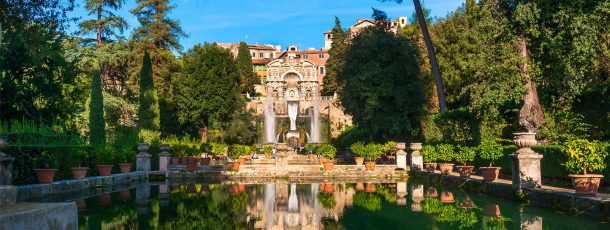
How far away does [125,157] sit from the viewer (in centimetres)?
2167

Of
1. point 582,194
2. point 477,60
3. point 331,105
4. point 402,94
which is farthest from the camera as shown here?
point 331,105

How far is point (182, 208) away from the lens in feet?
37.5

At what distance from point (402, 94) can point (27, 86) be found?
17394mm

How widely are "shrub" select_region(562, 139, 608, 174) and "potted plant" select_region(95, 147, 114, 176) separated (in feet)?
49.5

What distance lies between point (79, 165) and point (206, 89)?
28.7 metres

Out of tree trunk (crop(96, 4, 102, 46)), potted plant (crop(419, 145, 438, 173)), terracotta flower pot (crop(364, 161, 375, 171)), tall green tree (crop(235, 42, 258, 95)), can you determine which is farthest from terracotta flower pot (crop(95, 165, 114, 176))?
tall green tree (crop(235, 42, 258, 95))

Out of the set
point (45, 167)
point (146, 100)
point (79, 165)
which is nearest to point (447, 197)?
point (45, 167)

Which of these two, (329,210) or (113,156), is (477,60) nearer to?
(329,210)

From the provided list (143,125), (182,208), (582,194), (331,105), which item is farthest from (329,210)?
(331,105)

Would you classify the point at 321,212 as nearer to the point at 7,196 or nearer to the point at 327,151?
the point at 7,196

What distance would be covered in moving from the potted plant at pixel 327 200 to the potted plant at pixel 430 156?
24.2 ft

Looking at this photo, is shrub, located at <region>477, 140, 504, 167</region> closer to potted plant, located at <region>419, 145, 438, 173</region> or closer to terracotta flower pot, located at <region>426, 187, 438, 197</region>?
terracotta flower pot, located at <region>426, 187, 438, 197</region>

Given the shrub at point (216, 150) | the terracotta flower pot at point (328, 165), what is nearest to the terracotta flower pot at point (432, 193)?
the terracotta flower pot at point (328, 165)

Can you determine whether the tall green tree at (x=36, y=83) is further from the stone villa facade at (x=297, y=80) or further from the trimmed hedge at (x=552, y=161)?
the stone villa facade at (x=297, y=80)
